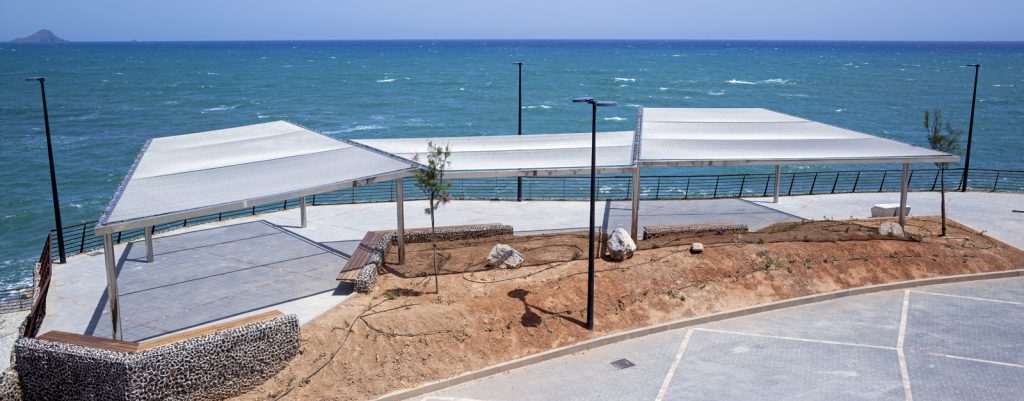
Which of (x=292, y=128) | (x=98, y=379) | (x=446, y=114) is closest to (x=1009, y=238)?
(x=292, y=128)

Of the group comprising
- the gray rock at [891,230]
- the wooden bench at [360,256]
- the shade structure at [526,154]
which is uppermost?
the shade structure at [526,154]

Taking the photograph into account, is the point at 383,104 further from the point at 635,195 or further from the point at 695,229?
the point at 635,195

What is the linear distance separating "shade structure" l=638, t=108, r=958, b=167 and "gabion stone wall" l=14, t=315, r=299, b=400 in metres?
11.3

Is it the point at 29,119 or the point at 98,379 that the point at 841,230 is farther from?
the point at 29,119

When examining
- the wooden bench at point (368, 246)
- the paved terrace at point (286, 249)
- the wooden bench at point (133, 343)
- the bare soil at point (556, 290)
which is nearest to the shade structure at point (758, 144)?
the bare soil at point (556, 290)

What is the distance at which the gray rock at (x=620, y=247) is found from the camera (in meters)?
20.2

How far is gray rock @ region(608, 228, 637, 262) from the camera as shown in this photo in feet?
66.3

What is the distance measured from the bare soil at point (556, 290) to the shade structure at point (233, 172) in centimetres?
274

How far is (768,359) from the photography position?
16469 mm

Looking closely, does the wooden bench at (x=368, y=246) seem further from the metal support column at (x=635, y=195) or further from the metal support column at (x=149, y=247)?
the metal support column at (x=149, y=247)

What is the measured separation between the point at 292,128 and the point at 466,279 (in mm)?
10378

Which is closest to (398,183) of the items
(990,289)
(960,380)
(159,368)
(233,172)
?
(233,172)

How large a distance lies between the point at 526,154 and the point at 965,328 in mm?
12220

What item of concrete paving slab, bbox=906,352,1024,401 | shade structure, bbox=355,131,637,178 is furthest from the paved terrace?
concrete paving slab, bbox=906,352,1024,401
